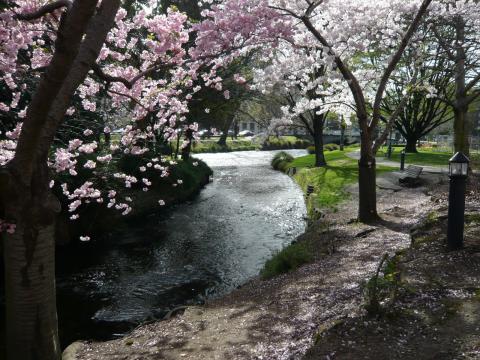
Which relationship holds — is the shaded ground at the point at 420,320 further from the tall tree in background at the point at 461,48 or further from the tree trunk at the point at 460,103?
the tree trunk at the point at 460,103

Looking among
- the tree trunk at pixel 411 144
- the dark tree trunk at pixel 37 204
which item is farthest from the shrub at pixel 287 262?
the tree trunk at pixel 411 144

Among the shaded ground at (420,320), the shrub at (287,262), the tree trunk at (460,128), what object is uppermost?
the tree trunk at (460,128)

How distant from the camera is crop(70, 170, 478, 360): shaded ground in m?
5.02

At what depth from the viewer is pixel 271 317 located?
21.0 ft

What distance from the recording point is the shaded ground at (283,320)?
5020mm

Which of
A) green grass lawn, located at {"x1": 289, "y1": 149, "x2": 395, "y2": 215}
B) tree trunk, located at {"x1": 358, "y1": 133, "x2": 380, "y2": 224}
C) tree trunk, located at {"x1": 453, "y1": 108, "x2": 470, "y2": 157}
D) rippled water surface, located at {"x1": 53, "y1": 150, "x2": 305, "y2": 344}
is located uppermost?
tree trunk, located at {"x1": 453, "y1": 108, "x2": 470, "y2": 157}

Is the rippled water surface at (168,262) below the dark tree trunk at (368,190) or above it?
below

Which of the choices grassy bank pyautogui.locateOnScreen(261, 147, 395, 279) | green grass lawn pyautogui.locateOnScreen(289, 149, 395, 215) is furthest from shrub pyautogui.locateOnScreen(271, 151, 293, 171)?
green grass lawn pyautogui.locateOnScreen(289, 149, 395, 215)

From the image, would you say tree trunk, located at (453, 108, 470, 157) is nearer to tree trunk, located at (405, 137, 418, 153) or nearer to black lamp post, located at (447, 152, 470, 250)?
black lamp post, located at (447, 152, 470, 250)

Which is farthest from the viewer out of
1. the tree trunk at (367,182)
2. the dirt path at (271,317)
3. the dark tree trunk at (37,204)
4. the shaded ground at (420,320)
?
the tree trunk at (367,182)

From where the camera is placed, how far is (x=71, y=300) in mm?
9953

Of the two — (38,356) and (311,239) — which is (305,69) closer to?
(311,239)

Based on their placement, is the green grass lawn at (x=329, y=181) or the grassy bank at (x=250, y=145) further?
the grassy bank at (x=250, y=145)

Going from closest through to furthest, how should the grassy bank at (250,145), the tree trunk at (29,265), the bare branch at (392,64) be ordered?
the tree trunk at (29,265), the bare branch at (392,64), the grassy bank at (250,145)
